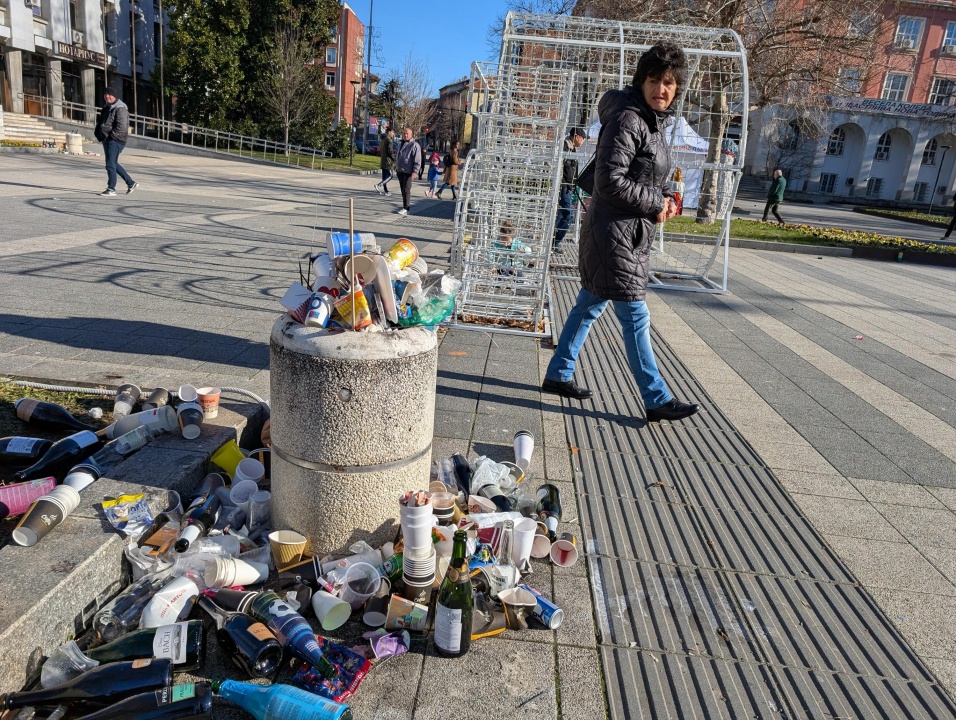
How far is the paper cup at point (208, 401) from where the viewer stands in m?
3.50

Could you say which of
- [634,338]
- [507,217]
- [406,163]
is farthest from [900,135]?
[634,338]

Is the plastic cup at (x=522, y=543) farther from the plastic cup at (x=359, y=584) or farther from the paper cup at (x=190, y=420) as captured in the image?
the paper cup at (x=190, y=420)

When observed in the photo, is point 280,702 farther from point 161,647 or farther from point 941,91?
point 941,91

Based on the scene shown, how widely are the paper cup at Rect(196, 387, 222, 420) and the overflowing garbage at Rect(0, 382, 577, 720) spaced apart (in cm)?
20

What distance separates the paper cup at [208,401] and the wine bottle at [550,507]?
177 centimetres

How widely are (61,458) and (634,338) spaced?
323cm

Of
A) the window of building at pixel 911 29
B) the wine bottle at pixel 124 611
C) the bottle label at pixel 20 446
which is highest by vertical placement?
the window of building at pixel 911 29

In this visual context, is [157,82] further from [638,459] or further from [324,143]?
[638,459]

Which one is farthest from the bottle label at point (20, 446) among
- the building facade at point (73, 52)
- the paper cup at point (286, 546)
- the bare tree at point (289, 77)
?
the bare tree at point (289, 77)

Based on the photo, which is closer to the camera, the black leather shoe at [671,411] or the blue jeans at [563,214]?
the black leather shoe at [671,411]

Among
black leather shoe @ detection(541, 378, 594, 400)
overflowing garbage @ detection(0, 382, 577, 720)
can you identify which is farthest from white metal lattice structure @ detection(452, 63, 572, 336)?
overflowing garbage @ detection(0, 382, 577, 720)

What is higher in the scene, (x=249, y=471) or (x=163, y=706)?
(x=249, y=471)

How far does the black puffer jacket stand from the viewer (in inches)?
155

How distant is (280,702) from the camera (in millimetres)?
1956
